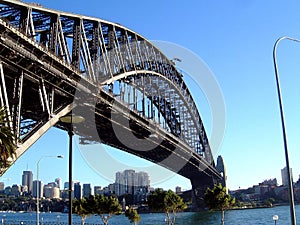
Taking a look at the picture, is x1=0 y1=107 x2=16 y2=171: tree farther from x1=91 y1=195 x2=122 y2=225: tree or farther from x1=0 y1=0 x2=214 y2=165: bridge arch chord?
x1=91 y1=195 x2=122 y2=225: tree

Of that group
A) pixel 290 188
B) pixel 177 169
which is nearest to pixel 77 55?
pixel 290 188

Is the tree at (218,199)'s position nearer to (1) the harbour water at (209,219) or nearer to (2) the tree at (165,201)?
(2) the tree at (165,201)

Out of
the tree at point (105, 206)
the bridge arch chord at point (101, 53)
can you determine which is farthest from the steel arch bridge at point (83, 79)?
the tree at point (105, 206)

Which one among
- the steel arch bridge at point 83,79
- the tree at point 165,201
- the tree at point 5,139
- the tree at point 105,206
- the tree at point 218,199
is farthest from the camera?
the tree at point 105,206

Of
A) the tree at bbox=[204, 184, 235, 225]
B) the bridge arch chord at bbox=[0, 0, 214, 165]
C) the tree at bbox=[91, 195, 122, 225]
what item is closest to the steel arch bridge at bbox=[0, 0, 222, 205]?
the bridge arch chord at bbox=[0, 0, 214, 165]

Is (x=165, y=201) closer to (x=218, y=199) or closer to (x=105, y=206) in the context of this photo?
(x=218, y=199)

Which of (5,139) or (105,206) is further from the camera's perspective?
(105,206)

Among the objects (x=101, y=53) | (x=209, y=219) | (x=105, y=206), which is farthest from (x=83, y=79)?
(x=209, y=219)

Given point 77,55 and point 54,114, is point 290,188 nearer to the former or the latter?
point 54,114
